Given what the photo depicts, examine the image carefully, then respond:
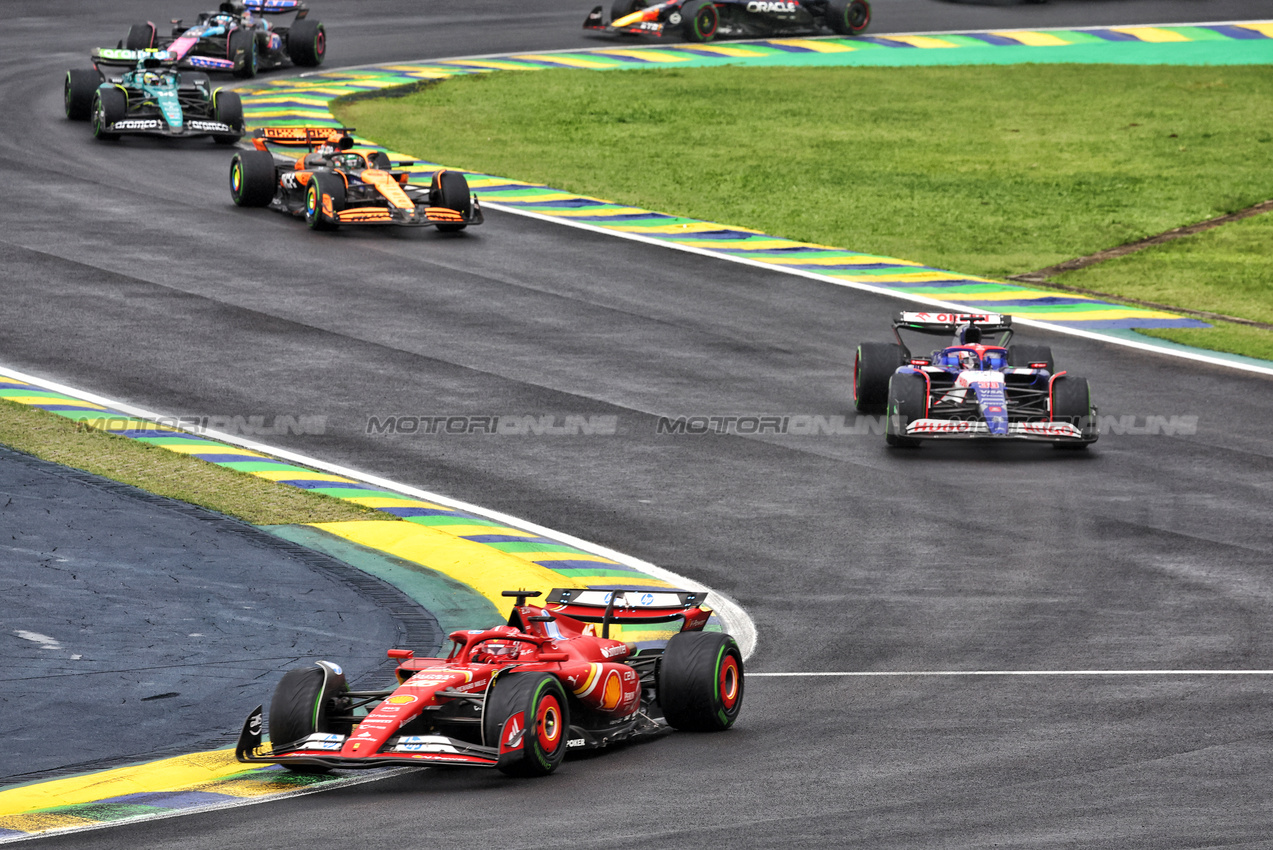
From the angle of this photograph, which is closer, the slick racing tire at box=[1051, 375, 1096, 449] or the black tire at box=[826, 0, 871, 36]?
the slick racing tire at box=[1051, 375, 1096, 449]

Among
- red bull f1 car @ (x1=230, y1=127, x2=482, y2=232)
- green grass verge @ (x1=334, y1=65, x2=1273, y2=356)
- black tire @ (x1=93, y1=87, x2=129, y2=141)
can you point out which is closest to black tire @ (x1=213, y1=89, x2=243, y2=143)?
black tire @ (x1=93, y1=87, x2=129, y2=141)

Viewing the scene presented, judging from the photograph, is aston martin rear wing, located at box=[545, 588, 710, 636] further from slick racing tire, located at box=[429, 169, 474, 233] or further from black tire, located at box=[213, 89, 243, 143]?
black tire, located at box=[213, 89, 243, 143]

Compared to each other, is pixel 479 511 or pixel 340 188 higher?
pixel 340 188

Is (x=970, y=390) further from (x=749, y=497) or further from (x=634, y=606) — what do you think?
(x=634, y=606)

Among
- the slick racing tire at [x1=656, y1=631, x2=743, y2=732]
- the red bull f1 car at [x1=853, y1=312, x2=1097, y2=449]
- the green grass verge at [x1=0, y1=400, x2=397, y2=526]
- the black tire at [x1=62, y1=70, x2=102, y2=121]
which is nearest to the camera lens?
the slick racing tire at [x1=656, y1=631, x2=743, y2=732]

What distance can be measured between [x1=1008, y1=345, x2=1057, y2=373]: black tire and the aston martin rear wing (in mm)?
9094

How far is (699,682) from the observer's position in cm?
1159

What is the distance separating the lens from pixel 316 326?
77.7ft

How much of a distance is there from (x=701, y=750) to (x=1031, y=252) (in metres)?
20.0

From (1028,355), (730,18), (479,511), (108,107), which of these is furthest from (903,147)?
(479,511)

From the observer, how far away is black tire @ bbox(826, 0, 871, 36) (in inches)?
1870

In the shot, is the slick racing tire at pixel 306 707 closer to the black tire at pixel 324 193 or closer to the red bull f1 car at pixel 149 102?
the black tire at pixel 324 193

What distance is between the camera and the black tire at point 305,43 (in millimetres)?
41656

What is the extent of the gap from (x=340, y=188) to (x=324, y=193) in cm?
26
